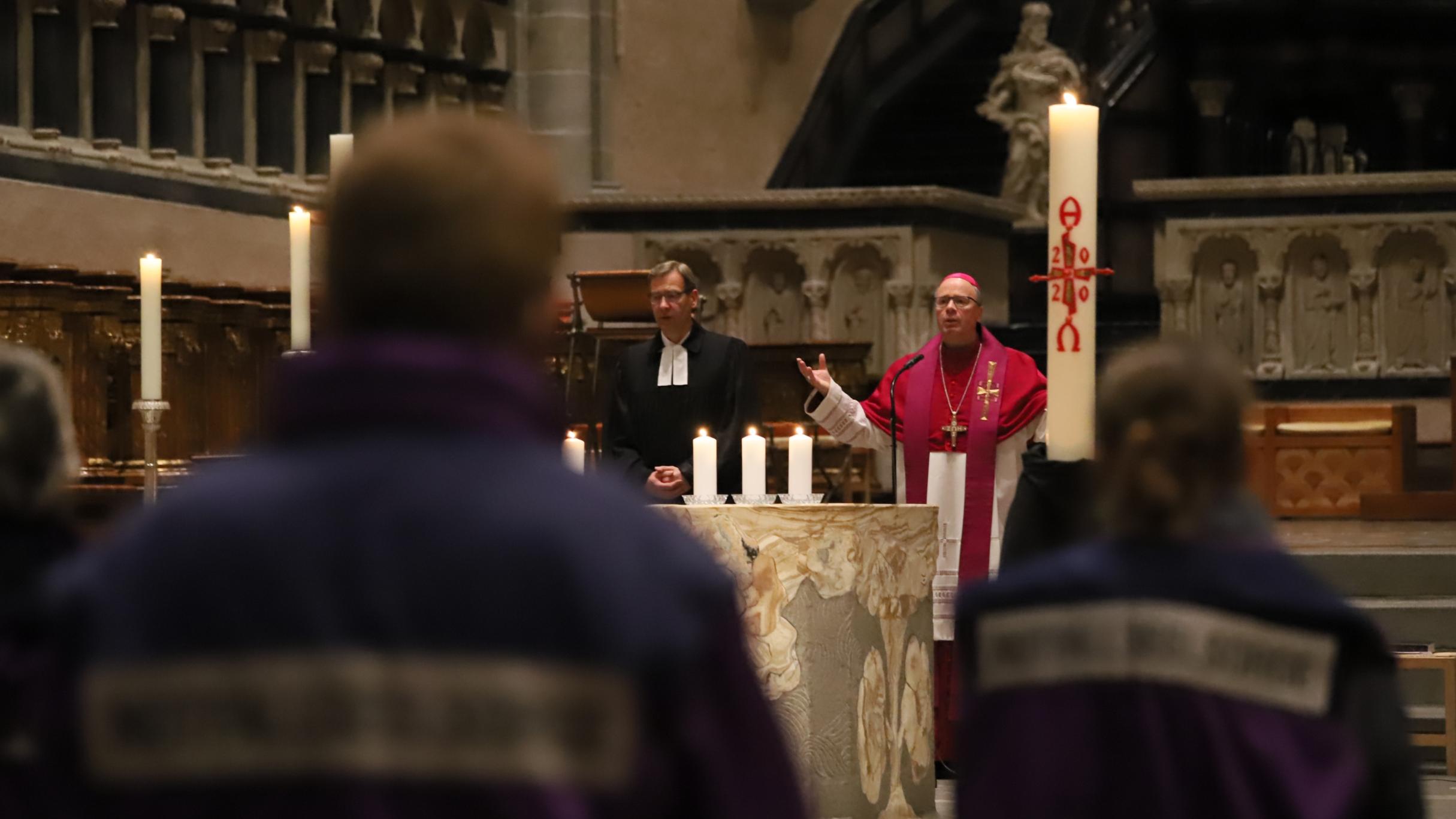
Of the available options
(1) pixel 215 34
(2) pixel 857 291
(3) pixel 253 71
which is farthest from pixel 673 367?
(2) pixel 857 291

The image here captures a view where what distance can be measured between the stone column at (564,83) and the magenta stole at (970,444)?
8.83m

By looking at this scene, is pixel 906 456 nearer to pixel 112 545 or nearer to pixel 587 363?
pixel 587 363

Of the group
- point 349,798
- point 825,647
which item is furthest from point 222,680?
point 825,647

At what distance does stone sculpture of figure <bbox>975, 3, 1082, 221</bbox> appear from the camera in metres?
16.0

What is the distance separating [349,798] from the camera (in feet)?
5.37

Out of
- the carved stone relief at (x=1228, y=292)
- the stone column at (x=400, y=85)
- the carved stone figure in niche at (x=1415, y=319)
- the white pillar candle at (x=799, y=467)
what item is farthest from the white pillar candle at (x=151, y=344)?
the carved stone figure in niche at (x=1415, y=319)

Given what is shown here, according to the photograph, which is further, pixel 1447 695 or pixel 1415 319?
pixel 1415 319

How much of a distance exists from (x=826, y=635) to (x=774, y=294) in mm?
9102

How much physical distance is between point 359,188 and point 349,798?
443 mm

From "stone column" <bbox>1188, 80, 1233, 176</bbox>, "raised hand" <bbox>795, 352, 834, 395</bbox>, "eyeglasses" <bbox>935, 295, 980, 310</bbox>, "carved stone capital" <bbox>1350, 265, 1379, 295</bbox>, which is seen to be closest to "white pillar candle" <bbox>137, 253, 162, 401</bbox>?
"raised hand" <bbox>795, 352, 834, 395</bbox>

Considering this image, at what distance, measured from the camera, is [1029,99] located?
16.0m

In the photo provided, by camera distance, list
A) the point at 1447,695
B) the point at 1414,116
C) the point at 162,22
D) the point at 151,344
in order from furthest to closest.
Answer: the point at 1414,116 → the point at 162,22 → the point at 1447,695 → the point at 151,344

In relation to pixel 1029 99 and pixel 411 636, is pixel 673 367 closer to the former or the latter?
pixel 411 636

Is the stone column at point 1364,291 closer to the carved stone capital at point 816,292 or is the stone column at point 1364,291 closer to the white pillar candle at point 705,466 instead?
the carved stone capital at point 816,292
